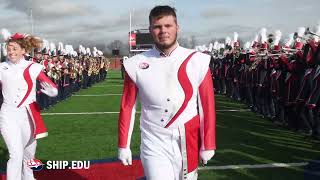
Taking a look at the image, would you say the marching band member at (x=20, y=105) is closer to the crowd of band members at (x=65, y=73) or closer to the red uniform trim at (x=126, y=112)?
the red uniform trim at (x=126, y=112)

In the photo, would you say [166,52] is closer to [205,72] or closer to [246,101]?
[205,72]

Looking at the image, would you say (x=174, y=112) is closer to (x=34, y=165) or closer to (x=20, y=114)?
(x=20, y=114)

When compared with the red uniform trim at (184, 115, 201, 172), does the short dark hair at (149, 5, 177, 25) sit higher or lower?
higher

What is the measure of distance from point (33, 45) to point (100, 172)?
2016 millimetres

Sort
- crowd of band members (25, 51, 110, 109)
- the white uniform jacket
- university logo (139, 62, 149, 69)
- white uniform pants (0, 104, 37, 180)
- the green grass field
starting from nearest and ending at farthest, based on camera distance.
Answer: university logo (139, 62, 149, 69) < white uniform pants (0, 104, 37, 180) < the white uniform jacket < the green grass field < crowd of band members (25, 51, 110, 109)

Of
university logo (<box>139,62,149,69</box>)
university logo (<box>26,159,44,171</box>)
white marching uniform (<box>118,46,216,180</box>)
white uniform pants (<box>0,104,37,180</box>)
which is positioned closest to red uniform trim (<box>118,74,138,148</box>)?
white marching uniform (<box>118,46,216,180</box>)

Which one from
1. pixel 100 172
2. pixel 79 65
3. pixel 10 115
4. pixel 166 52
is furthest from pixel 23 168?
pixel 79 65

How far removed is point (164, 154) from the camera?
3.76 meters

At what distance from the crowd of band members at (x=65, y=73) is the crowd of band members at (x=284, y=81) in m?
5.83

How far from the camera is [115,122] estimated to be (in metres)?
13.3

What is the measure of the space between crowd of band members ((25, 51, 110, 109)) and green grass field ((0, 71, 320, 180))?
1.95 m

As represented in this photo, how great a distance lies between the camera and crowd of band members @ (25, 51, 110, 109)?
689 inches

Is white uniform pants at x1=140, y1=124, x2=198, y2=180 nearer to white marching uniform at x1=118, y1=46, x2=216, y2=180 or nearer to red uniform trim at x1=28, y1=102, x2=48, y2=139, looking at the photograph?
white marching uniform at x1=118, y1=46, x2=216, y2=180

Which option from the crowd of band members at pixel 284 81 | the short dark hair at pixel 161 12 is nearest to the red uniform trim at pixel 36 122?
the short dark hair at pixel 161 12
